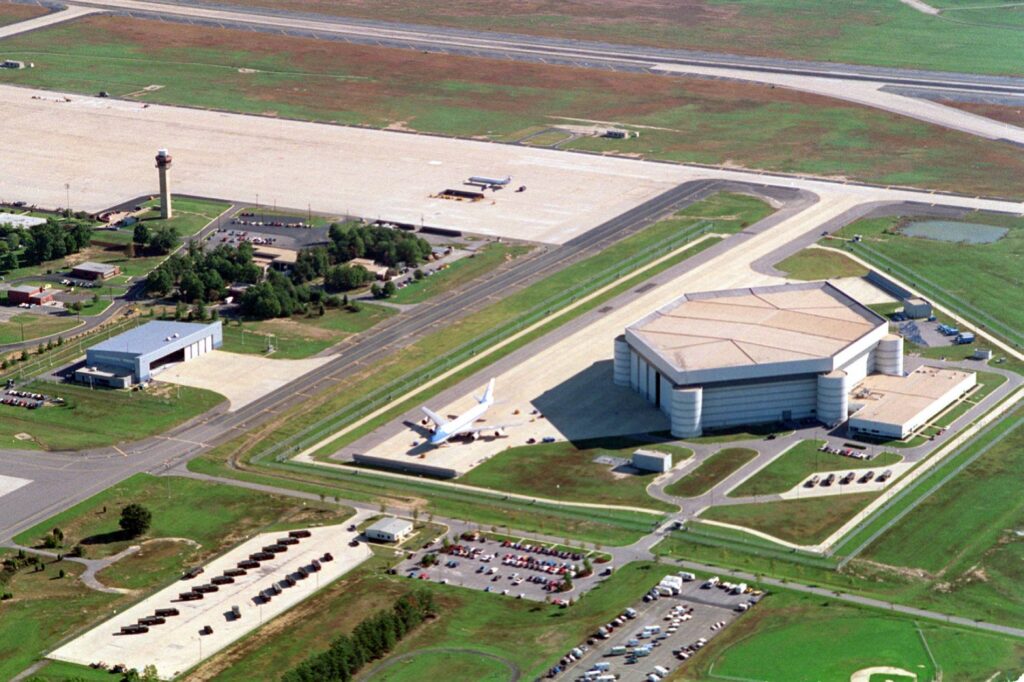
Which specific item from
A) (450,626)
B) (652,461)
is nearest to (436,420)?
(652,461)

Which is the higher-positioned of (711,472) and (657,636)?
(711,472)

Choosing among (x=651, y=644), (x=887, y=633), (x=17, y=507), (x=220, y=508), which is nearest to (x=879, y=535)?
Result: (x=887, y=633)

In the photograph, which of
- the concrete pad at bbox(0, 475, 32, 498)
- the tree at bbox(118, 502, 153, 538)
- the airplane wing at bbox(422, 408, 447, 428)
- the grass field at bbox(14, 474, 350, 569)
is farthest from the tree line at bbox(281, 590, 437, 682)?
the concrete pad at bbox(0, 475, 32, 498)

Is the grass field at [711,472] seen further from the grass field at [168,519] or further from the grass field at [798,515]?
the grass field at [168,519]

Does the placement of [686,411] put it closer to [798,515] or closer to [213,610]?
[798,515]

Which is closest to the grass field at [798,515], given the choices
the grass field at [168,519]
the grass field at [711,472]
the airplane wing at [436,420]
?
the grass field at [711,472]

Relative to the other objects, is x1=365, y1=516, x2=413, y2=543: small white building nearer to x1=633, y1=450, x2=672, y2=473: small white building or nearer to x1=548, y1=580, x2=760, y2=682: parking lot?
x1=548, y1=580, x2=760, y2=682: parking lot
